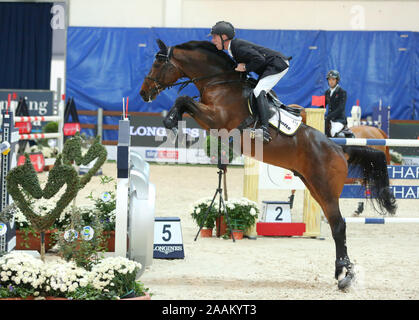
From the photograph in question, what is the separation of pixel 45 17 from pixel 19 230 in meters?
15.0

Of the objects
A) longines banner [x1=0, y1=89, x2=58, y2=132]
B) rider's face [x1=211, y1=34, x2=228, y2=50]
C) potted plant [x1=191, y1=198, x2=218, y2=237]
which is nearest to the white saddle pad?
rider's face [x1=211, y1=34, x2=228, y2=50]

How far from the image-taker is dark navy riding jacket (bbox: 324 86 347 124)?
807 centimetres

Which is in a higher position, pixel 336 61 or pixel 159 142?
pixel 336 61

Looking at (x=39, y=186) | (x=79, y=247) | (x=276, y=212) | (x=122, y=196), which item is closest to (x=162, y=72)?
(x=122, y=196)

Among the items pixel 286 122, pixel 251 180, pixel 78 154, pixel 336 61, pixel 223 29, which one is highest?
pixel 336 61

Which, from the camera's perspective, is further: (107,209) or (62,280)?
(107,209)

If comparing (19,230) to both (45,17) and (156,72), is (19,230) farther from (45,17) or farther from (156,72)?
(45,17)

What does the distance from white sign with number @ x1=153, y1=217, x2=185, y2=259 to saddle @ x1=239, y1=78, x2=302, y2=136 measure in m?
1.44

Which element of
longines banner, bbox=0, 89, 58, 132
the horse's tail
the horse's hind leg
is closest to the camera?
the horse's hind leg

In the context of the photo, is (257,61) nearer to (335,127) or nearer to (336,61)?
(335,127)

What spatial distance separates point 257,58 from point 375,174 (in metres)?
1.69

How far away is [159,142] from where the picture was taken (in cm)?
1471

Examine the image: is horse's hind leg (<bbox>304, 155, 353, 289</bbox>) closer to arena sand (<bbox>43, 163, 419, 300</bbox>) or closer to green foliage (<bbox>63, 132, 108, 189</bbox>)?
arena sand (<bbox>43, 163, 419, 300</bbox>)
